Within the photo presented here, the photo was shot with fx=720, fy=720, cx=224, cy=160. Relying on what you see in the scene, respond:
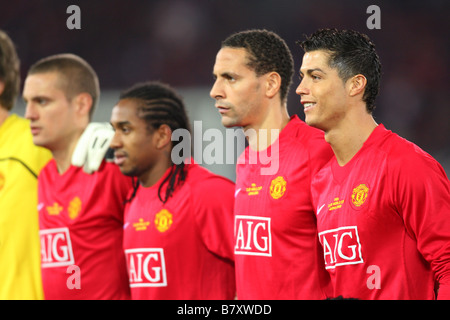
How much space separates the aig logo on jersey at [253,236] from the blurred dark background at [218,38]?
3.21m

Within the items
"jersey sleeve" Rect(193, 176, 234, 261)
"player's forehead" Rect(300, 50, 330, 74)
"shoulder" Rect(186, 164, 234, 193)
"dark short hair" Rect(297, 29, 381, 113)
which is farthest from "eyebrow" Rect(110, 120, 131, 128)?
"dark short hair" Rect(297, 29, 381, 113)

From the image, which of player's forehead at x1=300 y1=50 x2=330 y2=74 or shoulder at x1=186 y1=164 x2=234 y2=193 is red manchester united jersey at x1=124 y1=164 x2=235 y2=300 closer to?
shoulder at x1=186 y1=164 x2=234 y2=193

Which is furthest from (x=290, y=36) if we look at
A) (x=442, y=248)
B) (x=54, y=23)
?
(x=442, y=248)

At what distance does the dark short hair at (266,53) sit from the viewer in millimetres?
3705

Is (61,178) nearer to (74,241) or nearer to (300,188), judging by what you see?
(74,241)

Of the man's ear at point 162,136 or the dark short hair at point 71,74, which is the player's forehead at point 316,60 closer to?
the man's ear at point 162,136

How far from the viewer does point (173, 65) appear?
813cm

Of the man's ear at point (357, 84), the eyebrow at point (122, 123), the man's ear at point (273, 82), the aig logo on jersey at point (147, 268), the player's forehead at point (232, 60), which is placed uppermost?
the player's forehead at point (232, 60)

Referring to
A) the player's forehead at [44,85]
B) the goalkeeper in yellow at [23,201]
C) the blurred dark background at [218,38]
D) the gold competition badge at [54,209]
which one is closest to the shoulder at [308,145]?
the goalkeeper in yellow at [23,201]

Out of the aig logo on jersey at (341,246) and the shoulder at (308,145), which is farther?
the shoulder at (308,145)

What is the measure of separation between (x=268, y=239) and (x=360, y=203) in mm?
578

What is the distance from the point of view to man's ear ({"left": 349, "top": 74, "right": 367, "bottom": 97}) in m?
3.19

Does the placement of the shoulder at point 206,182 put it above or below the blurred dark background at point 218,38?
below

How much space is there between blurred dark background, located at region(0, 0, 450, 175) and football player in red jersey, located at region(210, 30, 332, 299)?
2.83 meters
